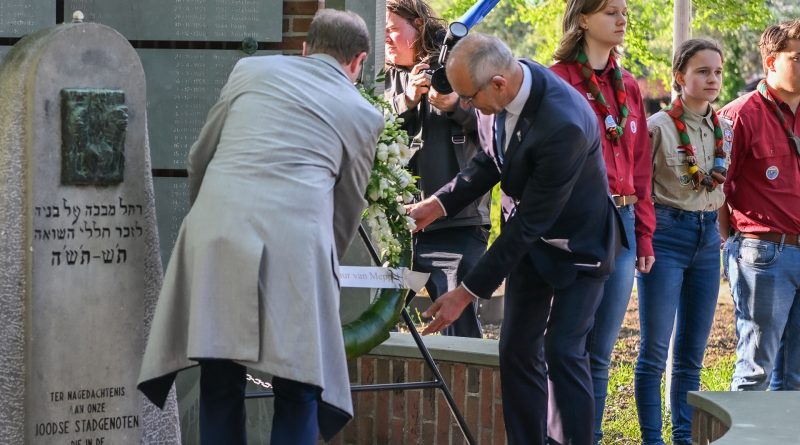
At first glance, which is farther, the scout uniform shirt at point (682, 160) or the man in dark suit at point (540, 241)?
the scout uniform shirt at point (682, 160)

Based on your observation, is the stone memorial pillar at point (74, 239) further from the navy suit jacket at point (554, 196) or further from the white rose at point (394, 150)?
the navy suit jacket at point (554, 196)

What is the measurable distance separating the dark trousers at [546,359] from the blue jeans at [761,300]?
1.28 m

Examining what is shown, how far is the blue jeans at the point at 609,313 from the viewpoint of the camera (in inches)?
218

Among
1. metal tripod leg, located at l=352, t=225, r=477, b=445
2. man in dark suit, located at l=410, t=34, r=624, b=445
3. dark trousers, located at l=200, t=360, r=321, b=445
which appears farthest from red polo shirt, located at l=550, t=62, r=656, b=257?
dark trousers, located at l=200, t=360, r=321, b=445

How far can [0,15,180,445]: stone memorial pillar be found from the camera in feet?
14.5

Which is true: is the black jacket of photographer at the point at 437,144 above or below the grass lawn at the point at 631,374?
above

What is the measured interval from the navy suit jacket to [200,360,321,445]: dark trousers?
1.01 meters

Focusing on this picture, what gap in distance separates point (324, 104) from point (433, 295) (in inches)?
93.3

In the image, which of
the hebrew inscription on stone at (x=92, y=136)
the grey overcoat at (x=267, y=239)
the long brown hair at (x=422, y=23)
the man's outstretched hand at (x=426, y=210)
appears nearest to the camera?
the grey overcoat at (x=267, y=239)

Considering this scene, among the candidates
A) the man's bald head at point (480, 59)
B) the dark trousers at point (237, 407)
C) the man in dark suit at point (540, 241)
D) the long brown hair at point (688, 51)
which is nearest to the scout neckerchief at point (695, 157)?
the long brown hair at point (688, 51)

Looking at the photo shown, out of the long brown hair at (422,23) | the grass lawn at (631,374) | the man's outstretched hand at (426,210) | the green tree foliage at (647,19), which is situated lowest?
the grass lawn at (631,374)

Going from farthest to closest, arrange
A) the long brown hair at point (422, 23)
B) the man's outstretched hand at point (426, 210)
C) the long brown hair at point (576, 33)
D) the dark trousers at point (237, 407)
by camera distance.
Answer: the long brown hair at point (422, 23) < the long brown hair at point (576, 33) < the man's outstretched hand at point (426, 210) < the dark trousers at point (237, 407)

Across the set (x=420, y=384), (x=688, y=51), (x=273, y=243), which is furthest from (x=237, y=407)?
(x=688, y=51)

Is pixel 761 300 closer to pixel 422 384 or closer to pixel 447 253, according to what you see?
pixel 447 253
